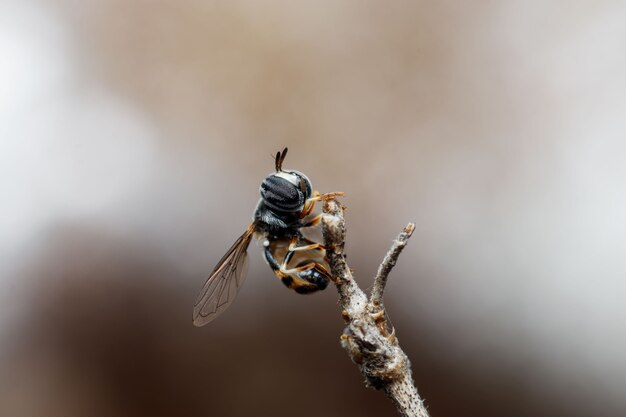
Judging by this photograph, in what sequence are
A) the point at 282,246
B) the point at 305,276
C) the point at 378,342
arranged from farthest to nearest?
the point at 282,246 → the point at 305,276 → the point at 378,342

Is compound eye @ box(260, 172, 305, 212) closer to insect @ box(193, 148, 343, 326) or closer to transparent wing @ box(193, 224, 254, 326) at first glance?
insect @ box(193, 148, 343, 326)

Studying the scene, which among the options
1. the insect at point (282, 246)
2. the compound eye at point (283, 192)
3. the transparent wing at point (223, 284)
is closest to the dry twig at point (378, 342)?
the insect at point (282, 246)

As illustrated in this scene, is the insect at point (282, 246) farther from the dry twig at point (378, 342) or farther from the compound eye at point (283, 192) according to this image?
the dry twig at point (378, 342)

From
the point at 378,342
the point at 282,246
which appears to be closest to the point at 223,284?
the point at 282,246

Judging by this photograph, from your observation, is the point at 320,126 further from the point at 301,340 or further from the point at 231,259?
the point at 231,259

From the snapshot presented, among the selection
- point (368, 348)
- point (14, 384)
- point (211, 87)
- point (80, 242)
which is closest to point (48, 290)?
point (80, 242)

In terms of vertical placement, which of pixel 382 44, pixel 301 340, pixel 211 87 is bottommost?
Result: pixel 301 340

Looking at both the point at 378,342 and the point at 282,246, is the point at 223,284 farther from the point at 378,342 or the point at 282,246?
the point at 378,342

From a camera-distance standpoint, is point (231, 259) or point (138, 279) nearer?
point (231, 259)
